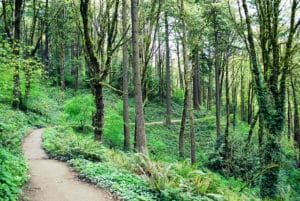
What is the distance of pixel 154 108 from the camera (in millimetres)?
29688

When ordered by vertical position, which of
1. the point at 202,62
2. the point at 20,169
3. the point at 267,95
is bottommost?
the point at 20,169

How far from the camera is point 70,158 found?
362 inches

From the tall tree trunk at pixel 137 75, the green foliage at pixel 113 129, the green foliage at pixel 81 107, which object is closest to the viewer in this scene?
the tall tree trunk at pixel 137 75

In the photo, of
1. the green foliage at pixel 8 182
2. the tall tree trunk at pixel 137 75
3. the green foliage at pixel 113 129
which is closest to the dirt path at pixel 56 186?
→ the green foliage at pixel 8 182

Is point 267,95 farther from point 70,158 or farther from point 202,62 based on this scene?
point 202,62

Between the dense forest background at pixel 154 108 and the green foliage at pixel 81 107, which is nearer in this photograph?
the dense forest background at pixel 154 108

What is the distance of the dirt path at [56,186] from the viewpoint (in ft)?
19.4

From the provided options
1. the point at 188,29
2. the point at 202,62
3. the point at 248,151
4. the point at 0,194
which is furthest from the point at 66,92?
the point at 0,194

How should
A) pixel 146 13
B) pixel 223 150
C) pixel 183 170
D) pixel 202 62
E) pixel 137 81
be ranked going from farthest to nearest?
pixel 202 62 < pixel 223 150 < pixel 146 13 < pixel 137 81 < pixel 183 170

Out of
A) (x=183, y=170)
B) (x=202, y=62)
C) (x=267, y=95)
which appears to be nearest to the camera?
(x=183, y=170)

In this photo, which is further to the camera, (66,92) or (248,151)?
(66,92)

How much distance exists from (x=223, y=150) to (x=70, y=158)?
12.0m

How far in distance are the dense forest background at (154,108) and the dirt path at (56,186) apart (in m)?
0.33

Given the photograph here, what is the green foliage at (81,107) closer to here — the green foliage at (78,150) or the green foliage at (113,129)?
the green foliage at (113,129)
